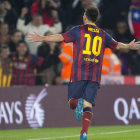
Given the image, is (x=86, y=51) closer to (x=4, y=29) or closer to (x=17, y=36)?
(x=17, y=36)

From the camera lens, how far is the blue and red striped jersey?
878cm

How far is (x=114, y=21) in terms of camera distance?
53.7 ft

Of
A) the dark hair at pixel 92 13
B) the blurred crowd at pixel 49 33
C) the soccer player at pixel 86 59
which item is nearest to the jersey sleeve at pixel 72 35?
the soccer player at pixel 86 59

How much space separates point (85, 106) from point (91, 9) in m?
1.50

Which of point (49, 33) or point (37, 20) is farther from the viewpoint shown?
point (37, 20)

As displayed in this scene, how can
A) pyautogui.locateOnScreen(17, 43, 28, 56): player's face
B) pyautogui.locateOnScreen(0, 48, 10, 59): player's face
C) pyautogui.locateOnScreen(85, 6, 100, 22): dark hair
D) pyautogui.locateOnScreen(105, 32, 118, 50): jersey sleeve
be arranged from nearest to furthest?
pyautogui.locateOnScreen(85, 6, 100, 22): dark hair, pyautogui.locateOnScreen(105, 32, 118, 50): jersey sleeve, pyautogui.locateOnScreen(0, 48, 10, 59): player's face, pyautogui.locateOnScreen(17, 43, 28, 56): player's face

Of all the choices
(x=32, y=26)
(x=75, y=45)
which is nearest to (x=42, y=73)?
(x=32, y=26)

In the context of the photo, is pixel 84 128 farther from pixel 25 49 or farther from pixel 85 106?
pixel 25 49

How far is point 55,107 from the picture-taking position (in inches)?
515

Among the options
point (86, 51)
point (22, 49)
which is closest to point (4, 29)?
point (22, 49)

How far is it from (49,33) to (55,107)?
2.02 meters

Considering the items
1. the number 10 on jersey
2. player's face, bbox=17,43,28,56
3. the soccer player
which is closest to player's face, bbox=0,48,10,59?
player's face, bbox=17,43,28,56

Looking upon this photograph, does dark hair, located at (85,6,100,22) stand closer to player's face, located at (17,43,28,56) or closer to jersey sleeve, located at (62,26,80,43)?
jersey sleeve, located at (62,26,80,43)

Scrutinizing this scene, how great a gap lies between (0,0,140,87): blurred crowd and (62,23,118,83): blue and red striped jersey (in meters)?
4.23
